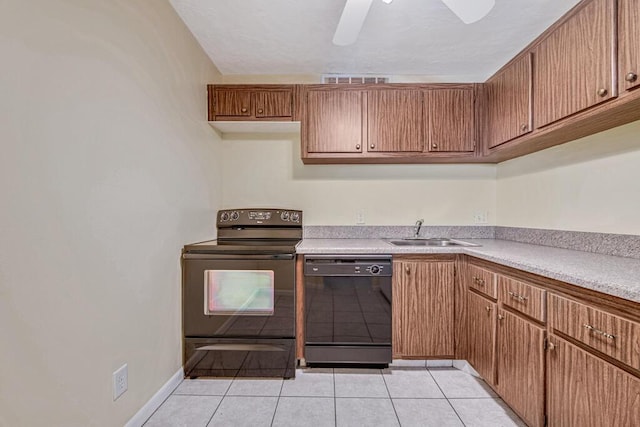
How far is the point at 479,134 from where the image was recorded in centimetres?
261

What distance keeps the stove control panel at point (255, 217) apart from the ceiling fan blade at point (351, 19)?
1512 mm

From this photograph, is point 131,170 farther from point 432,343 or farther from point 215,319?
point 432,343

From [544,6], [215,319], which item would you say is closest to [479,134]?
[544,6]

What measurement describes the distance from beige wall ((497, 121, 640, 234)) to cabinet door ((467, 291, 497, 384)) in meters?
0.82

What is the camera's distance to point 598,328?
1.17 m

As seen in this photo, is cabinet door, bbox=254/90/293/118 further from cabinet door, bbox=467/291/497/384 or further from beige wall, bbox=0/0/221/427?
cabinet door, bbox=467/291/497/384

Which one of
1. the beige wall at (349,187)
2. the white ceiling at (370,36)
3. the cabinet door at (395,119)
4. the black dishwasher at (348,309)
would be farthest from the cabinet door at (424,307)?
the white ceiling at (370,36)

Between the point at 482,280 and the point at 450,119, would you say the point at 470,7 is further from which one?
the point at 482,280

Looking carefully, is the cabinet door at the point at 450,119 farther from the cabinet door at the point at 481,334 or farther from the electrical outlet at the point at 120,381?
the electrical outlet at the point at 120,381

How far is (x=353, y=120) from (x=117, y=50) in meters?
1.70

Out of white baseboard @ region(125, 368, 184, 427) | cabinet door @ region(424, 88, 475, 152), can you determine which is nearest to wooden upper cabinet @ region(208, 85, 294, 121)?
cabinet door @ region(424, 88, 475, 152)

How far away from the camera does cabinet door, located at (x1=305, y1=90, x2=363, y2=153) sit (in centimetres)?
262

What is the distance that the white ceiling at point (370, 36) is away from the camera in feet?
6.47

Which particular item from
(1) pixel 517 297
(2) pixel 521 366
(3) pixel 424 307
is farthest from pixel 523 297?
(3) pixel 424 307
